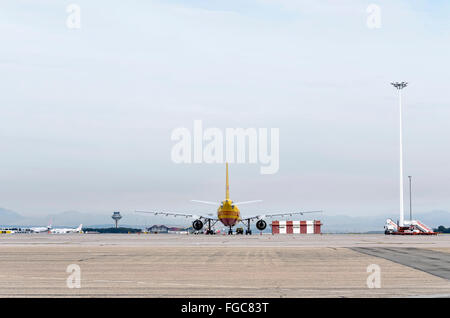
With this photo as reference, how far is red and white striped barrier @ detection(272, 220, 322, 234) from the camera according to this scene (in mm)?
138000

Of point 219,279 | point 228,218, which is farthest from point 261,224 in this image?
point 219,279

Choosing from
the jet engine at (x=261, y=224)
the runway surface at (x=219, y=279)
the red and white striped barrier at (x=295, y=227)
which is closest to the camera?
the runway surface at (x=219, y=279)

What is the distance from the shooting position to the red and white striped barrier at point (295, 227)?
13800 centimetres

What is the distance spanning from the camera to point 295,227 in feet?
458

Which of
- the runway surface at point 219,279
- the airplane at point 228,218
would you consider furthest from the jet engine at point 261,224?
the runway surface at point 219,279

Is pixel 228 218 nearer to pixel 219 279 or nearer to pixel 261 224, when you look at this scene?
pixel 261 224

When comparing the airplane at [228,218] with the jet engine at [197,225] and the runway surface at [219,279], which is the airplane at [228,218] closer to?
the jet engine at [197,225]

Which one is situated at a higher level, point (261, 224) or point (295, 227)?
point (261, 224)

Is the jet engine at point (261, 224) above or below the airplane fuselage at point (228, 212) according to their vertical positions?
below

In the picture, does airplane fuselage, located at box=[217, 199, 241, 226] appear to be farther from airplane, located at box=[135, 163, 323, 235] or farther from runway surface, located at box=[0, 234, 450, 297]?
runway surface, located at box=[0, 234, 450, 297]

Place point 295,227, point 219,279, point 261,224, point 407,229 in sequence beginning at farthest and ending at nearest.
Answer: point 295,227 < point 261,224 < point 407,229 < point 219,279

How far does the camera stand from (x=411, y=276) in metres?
24.3

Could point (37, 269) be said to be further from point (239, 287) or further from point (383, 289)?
point (383, 289)
